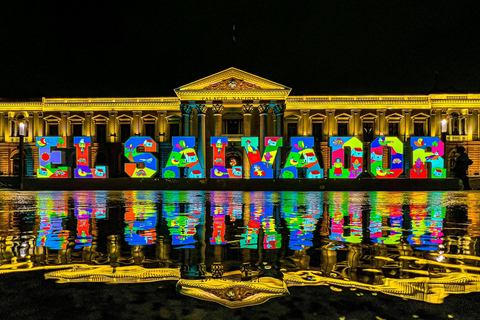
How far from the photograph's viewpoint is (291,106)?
3816 cm

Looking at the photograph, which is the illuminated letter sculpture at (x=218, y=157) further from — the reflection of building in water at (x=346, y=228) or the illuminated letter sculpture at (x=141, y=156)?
the reflection of building in water at (x=346, y=228)

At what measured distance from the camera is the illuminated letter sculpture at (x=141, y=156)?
1164 inches

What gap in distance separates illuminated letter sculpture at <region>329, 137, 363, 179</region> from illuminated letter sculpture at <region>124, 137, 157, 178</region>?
49.5ft

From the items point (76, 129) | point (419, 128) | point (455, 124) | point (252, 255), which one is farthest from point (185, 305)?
point (455, 124)

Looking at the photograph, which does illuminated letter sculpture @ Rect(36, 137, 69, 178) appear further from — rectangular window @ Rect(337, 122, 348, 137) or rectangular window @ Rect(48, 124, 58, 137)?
rectangular window @ Rect(337, 122, 348, 137)

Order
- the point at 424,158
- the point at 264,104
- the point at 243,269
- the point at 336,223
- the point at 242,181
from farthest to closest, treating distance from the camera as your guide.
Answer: the point at 264,104, the point at 424,158, the point at 242,181, the point at 336,223, the point at 243,269

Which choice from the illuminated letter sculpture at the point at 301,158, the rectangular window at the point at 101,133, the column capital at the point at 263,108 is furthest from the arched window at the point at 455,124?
the rectangular window at the point at 101,133

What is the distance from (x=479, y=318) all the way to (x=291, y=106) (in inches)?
1445

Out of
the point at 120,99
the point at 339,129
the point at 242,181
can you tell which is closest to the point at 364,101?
the point at 339,129

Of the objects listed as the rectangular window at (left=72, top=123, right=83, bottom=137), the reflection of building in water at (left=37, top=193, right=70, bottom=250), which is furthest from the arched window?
the reflection of building in water at (left=37, top=193, right=70, bottom=250)

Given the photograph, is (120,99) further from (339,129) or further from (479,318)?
(479,318)

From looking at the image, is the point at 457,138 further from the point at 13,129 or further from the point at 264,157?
the point at 13,129

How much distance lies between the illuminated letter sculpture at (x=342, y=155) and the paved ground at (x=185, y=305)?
27927mm

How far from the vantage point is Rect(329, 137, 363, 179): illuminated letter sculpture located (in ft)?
97.3
